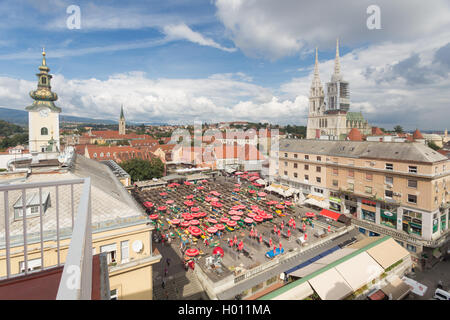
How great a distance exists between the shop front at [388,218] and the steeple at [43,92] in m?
48.7

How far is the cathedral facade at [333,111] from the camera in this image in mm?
121125

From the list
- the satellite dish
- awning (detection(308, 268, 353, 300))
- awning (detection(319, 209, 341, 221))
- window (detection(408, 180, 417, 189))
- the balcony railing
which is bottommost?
awning (detection(308, 268, 353, 300))

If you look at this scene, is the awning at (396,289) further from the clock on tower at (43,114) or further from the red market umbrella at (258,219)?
the clock on tower at (43,114)

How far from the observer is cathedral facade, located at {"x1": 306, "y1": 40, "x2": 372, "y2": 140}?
397 feet

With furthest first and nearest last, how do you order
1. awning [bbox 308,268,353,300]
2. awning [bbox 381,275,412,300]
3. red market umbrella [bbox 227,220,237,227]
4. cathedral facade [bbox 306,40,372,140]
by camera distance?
1. cathedral facade [bbox 306,40,372,140]
2. red market umbrella [bbox 227,220,237,227]
3. awning [bbox 381,275,412,300]
4. awning [bbox 308,268,353,300]

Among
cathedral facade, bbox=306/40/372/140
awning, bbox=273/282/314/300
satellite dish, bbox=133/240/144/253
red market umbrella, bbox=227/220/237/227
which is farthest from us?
cathedral facade, bbox=306/40/372/140

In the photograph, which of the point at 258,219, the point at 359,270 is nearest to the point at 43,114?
the point at 258,219

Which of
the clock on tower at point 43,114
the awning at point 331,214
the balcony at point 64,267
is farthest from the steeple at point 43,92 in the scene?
the awning at point 331,214

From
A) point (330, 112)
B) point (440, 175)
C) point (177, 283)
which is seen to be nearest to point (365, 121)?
point (330, 112)

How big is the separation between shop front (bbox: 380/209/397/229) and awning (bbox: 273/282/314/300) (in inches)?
805

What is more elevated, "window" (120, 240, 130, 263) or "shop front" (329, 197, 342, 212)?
"window" (120, 240, 130, 263)

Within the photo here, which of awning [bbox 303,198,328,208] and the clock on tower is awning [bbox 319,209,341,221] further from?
the clock on tower

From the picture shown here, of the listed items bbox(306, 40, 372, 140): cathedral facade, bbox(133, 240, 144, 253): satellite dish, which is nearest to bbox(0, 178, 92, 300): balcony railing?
bbox(133, 240, 144, 253): satellite dish

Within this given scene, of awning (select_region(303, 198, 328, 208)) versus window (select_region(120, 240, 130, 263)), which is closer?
window (select_region(120, 240, 130, 263))
